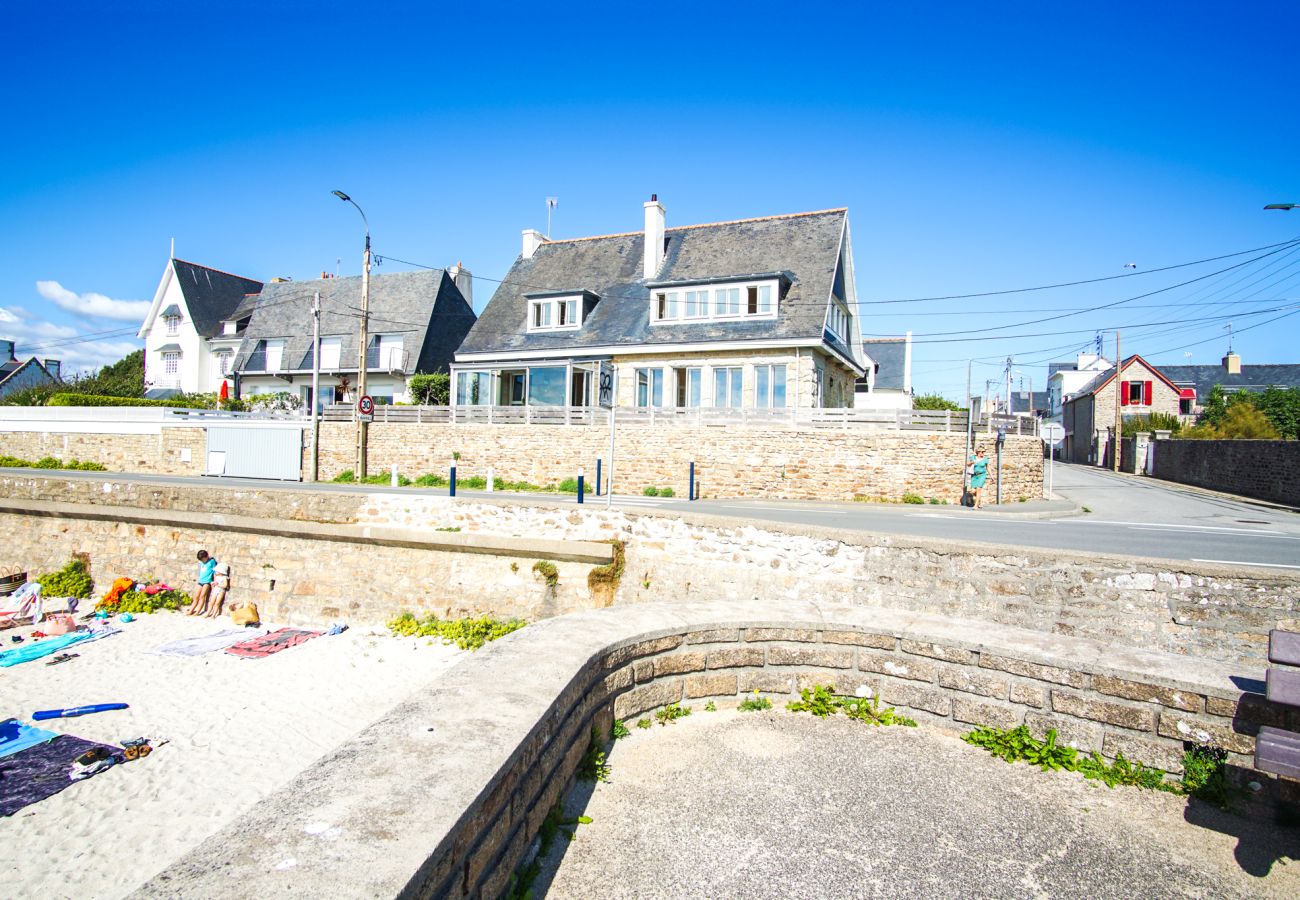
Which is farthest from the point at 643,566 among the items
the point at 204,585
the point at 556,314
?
the point at 556,314

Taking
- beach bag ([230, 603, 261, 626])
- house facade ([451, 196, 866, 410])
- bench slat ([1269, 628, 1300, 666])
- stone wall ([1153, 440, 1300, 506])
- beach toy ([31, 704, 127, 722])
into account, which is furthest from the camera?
house facade ([451, 196, 866, 410])

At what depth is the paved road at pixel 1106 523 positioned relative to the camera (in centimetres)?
1107

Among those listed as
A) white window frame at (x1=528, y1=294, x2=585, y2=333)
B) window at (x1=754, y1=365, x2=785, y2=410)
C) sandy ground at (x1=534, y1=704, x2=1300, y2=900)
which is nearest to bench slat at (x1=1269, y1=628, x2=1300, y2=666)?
sandy ground at (x1=534, y1=704, x2=1300, y2=900)

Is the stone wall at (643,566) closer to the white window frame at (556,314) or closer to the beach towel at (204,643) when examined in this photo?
the beach towel at (204,643)

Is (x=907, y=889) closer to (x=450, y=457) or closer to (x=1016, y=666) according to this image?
(x=1016, y=666)

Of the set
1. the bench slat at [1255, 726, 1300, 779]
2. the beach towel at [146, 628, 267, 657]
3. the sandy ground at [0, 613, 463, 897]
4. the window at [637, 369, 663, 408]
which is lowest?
the sandy ground at [0, 613, 463, 897]

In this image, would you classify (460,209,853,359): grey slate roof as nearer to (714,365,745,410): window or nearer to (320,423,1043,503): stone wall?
(714,365,745,410): window

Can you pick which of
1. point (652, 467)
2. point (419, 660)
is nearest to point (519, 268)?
point (652, 467)

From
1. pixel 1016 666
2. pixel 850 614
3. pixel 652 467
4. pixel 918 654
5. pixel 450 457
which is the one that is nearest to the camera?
pixel 1016 666

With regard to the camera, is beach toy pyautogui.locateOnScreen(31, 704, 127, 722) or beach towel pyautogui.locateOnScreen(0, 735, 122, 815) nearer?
beach towel pyautogui.locateOnScreen(0, 735, 122, 815)

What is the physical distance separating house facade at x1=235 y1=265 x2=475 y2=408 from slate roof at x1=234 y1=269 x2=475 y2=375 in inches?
2.0

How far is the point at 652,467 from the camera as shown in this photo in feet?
72.8

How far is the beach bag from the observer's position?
14.0 meters

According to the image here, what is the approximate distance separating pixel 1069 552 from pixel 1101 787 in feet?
11.8
